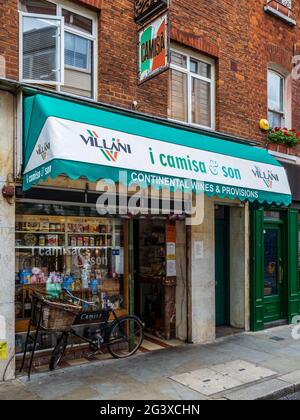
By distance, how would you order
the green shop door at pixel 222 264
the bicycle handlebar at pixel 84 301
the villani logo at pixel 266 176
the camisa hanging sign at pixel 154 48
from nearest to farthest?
the camisa hanging sign at pixel 154 48 → the bicycle handlebar at pixel 84 301 → the villani logo at pixel 266 176 → the green shop door at pixel 222 264

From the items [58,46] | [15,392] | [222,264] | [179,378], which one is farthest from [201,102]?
[15,392]

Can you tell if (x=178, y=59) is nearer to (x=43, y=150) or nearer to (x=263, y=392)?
(x=43, y=150)

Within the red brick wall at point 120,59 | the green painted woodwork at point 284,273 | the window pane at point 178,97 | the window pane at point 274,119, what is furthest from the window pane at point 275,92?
the red brick wall at point 120,59

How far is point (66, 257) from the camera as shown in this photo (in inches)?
279

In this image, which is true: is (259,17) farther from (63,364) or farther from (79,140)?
(63,364)

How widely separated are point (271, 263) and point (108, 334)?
4.83 meters

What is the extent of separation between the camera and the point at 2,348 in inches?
229

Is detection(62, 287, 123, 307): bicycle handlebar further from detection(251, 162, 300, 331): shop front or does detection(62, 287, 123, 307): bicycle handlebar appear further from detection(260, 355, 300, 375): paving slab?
detection(251, 162, 300, 331): shop front

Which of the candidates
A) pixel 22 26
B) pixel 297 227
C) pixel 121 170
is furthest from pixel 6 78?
pixel 297 227

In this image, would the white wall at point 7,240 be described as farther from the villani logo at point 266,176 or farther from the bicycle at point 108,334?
the villani logo at point 266,176

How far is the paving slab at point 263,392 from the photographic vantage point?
560 cm

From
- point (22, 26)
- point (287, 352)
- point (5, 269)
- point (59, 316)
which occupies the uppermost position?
point (22, 26)

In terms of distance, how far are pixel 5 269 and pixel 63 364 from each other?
1.89 meters

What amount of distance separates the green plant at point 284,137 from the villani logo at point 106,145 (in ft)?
17.4
